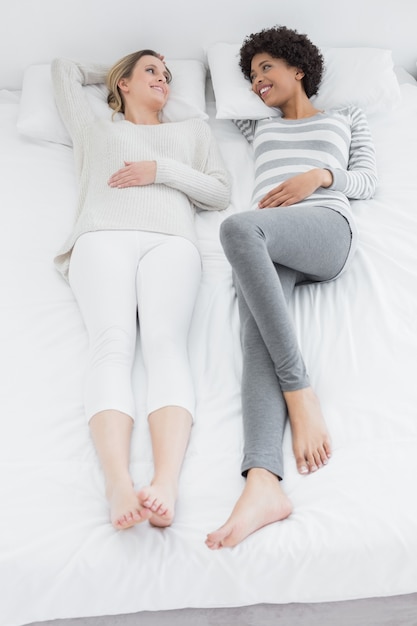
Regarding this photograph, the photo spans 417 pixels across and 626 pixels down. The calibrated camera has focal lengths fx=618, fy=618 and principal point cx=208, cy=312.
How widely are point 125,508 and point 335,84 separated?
1.52 meters

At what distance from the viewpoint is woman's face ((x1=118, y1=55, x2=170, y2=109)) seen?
6.05ft

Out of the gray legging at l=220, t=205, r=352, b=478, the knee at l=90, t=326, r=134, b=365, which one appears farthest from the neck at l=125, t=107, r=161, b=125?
the knee at l=90, t=326, r=134, b=365

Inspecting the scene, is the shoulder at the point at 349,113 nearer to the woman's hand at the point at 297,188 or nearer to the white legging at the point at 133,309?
the woman's hand at the point at 297,188

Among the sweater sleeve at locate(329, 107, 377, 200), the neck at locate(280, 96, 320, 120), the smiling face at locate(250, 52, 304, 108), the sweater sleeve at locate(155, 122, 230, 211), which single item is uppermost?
the smiling face at locate(250, 52, 304, 108)

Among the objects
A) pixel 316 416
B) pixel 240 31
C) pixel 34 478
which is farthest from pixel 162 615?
pixel 240 31

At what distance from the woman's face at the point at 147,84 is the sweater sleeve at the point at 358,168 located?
22.5 inches

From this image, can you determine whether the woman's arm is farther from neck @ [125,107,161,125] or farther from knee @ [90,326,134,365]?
knee @ [90,326,134,365]

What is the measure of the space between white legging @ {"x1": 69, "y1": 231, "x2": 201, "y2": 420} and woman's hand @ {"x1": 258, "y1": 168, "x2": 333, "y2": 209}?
0.80 feet

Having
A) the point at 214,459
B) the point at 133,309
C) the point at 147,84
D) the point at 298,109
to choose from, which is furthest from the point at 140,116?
the point at 214,459

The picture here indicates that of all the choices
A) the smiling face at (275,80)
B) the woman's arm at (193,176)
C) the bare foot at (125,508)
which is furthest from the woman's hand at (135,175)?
the bare foot at (125,508)

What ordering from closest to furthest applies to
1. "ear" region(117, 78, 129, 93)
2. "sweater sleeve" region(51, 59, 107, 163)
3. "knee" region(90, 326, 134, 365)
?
"knee" region(90, 326, 134, 365)
"sweater sleeve" region(51, 59, 107, 163)
"ear" region(117, 78, 129, 93)

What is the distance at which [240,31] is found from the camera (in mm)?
2127

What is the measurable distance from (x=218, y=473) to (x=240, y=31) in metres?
1.63

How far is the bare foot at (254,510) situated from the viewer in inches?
37.3
